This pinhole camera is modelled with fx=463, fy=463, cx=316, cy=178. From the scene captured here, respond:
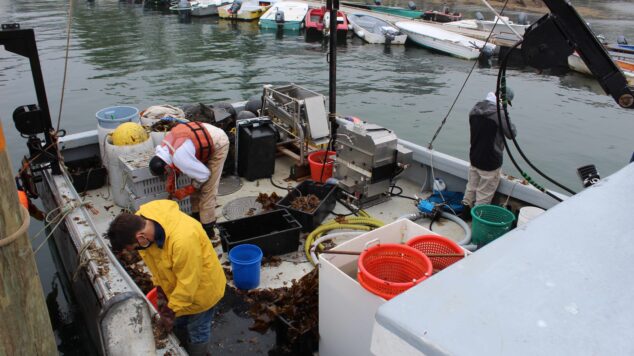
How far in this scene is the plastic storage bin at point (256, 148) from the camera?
6.44m

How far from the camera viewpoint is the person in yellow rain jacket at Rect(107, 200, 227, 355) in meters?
2.92

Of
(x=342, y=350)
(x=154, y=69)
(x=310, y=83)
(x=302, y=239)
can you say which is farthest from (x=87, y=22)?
(x=342, y=350)

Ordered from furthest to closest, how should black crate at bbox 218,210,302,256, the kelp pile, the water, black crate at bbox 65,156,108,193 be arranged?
1. the water
2. black crate at bbox 65,156,108,193
3. black crate at bbox 218,210,302,256
4. the kelp pile

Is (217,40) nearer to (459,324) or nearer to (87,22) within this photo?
(87,22)

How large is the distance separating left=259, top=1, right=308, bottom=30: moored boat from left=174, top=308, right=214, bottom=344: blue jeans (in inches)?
1096

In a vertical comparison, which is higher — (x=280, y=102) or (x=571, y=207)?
(x=571, y=207)

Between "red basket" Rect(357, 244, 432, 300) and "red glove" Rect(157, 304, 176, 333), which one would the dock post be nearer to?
"red glove" Rect(157, 304, 176, 333)

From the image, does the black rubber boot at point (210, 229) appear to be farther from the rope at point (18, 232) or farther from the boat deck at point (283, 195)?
the rope at point (18, 232)

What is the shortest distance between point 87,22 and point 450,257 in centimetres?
3322

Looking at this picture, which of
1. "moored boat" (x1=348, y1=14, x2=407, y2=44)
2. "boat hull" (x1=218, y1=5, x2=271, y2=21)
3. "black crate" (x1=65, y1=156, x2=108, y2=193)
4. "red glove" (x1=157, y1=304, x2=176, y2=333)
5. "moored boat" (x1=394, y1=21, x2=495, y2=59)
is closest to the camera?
"red glove" (x1=157, y1=304, x2=176, y2=333)

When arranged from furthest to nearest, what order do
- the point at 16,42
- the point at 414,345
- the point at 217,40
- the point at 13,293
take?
the point at 217,40
the point at 16,42
the point at 13,293
the point at 414,345

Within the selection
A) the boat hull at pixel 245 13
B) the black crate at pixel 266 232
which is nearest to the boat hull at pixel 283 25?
the boat hull at pixel 245 13

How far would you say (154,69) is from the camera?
20.7 metres

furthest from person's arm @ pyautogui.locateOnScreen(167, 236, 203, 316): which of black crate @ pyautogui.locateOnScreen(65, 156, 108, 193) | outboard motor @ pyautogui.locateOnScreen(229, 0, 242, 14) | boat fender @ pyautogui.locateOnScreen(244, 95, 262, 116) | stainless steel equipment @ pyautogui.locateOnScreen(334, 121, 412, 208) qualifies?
outboard motor @ pyautogui.locateOnScreen(229, 0, 242, 14)
